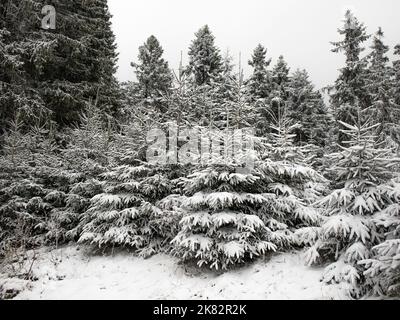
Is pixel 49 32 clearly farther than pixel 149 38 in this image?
No

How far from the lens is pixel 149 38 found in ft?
96.3

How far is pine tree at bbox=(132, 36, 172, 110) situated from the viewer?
2741cm

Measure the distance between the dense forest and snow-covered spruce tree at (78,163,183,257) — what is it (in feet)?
0.13

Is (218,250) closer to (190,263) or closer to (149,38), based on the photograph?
(190,263)

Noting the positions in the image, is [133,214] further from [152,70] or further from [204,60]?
[152,70]

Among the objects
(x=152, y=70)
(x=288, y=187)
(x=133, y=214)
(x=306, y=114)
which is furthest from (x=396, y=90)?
(x=133, y=214)

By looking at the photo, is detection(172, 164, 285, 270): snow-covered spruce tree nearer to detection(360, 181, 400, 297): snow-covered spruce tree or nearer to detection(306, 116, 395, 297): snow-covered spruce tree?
detection(306, 116, 395, 297): snow-covered spruce tree

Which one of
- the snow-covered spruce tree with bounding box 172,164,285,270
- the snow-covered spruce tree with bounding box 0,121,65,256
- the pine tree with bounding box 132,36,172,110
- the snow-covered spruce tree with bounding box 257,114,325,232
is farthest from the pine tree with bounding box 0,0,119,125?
the snow-covered spruce tree with bounding box 257,114,325,232

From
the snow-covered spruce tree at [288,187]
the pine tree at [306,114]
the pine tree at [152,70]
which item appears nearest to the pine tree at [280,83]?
the pine tree at [306,114]

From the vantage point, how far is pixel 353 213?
6570mm

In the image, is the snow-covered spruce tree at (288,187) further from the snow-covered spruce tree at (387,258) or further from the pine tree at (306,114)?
the pine tree at (306,114)
